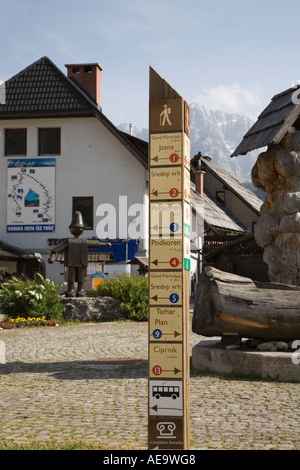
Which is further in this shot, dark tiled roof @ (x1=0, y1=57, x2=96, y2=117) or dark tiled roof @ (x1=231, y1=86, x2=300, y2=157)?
dark tiled roof @ (x1=0, y1=57, x2=96, y2=117)

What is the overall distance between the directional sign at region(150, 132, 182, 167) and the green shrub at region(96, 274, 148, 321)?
13791 mm

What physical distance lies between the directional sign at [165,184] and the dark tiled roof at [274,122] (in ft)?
18.5

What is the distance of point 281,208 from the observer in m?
9.80

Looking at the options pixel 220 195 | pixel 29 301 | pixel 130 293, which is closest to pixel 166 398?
pixel 29 301

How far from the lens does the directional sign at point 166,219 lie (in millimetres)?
4203

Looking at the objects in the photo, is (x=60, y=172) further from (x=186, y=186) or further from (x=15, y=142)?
(x=186, y=186)

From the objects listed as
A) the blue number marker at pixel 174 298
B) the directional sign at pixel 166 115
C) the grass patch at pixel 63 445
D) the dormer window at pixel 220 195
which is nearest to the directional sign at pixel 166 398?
the blue number marker at pixel 174 298

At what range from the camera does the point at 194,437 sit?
5047mm

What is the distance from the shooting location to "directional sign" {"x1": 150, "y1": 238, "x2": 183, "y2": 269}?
420cm

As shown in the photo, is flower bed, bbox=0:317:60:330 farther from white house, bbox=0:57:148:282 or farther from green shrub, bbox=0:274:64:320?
white house, bbox=0:57:148:282

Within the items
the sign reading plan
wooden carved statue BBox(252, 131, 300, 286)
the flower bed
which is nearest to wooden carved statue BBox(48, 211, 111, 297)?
the flower bed

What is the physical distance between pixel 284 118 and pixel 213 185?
1352 inches
